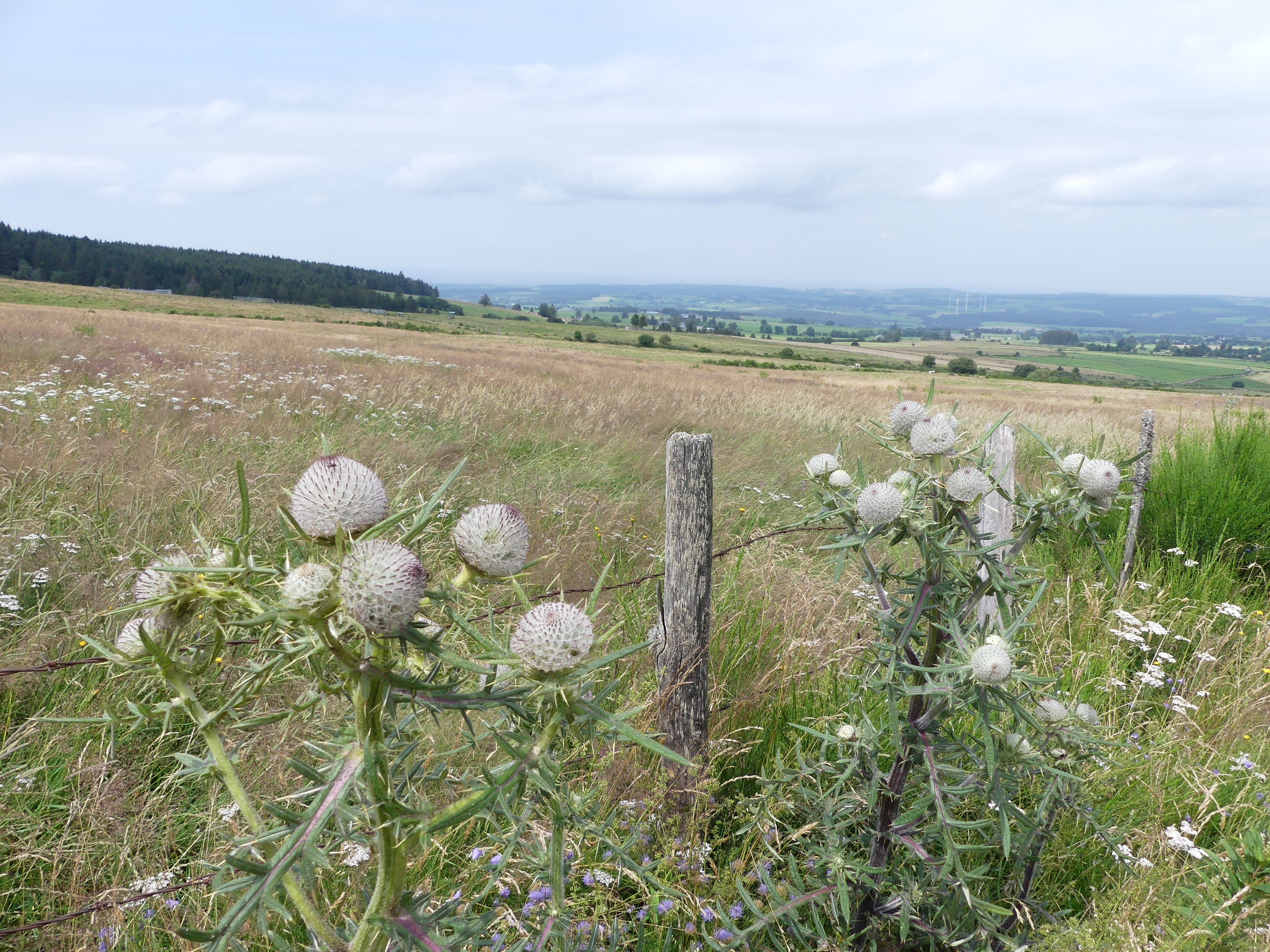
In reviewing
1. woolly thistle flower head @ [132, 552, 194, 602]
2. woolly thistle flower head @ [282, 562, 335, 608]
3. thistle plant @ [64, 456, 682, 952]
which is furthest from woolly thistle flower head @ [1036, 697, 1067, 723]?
woolly thistle flower head @ [132, 552, 194, 602]

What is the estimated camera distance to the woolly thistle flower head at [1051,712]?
2.36m

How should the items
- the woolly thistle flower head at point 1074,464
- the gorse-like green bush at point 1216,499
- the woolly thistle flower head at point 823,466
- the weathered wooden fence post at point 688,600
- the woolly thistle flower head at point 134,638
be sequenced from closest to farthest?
the woolly thistle flower head at point 134,638, the woolly thistle flower head at point 1074,464, the woolly thistle flower head at point 823,466, the weathered wooden fence post at point 688,600, the gorse-like green bush at point 1216,499

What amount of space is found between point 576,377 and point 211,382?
9370 mm

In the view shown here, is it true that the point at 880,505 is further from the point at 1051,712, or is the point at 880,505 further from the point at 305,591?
the point at 305,591

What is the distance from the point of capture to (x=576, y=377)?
17.5 meters

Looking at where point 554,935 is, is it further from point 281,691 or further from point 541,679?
point 281,691

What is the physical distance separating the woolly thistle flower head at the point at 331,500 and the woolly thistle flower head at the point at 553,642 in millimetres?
300

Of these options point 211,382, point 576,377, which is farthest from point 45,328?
point 576,377

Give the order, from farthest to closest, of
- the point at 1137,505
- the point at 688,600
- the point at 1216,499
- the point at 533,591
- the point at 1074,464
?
the point at 1216,499 < the point at 1137,505 < the point at 533,591 < the point at 688,600 < the point at 1074,464

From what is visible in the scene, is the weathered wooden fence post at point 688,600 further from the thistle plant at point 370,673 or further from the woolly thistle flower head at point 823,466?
the thistle plant at point 370,673

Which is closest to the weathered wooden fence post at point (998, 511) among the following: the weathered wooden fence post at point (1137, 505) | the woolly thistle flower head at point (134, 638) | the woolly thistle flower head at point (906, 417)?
the weathered wooden fence post at point (1137, 505)

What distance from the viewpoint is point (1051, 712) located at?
7.77 ft

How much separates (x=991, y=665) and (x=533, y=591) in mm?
3191

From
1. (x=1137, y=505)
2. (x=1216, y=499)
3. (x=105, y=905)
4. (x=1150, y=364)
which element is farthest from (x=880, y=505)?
(x=1150, y=364)
